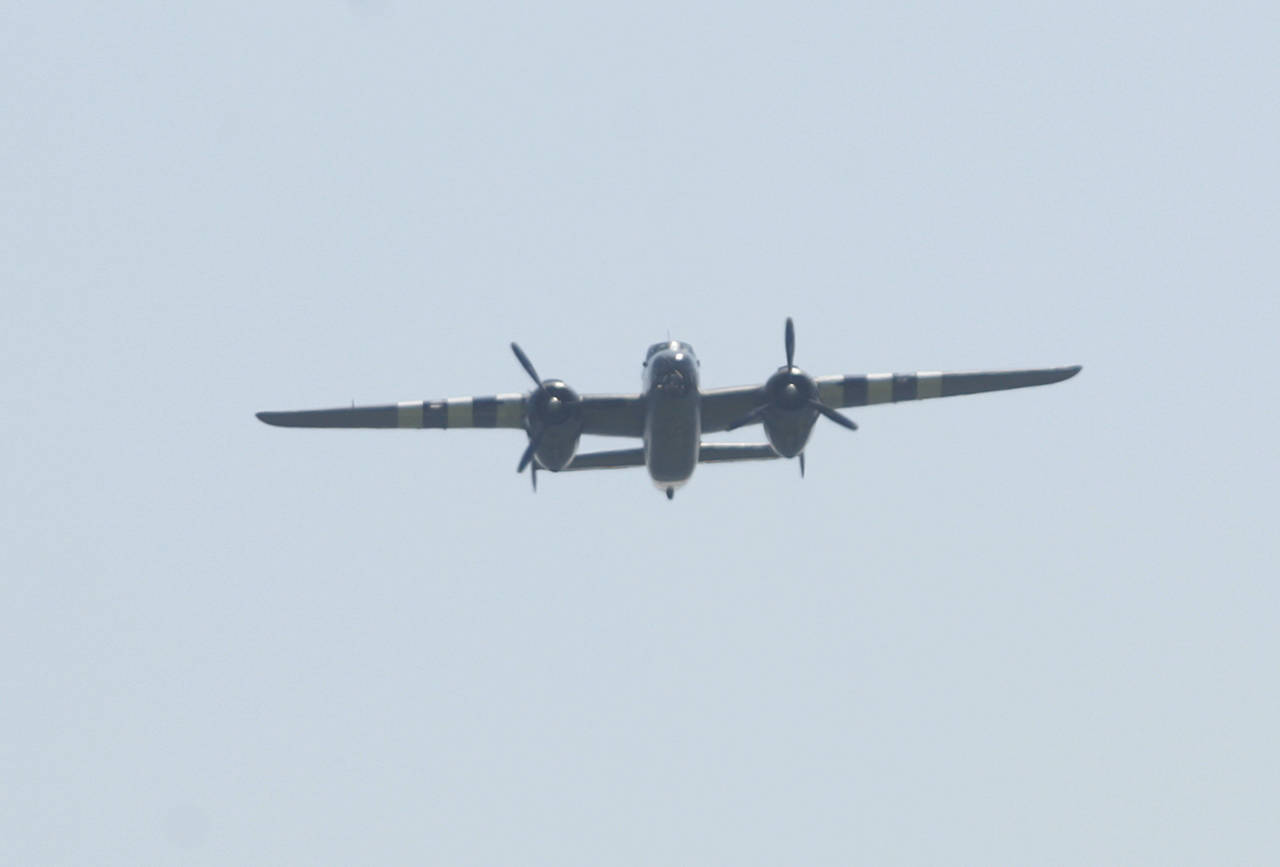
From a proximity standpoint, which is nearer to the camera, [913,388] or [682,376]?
[682,376]

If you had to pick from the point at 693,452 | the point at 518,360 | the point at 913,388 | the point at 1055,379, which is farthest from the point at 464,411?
the point at 1055,379

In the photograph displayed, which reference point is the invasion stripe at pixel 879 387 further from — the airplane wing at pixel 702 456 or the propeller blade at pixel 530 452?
the propeller blade at pixel 530 452

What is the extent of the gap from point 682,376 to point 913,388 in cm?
968

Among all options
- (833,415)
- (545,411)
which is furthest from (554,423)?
(833,415)

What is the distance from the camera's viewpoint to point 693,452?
51219mm

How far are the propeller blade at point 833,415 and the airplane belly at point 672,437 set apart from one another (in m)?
3.85

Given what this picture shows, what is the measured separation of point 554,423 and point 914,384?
36.9 ft

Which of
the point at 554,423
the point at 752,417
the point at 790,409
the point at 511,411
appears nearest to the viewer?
the point at 554,423

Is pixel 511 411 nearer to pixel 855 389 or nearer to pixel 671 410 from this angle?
pixel 671 410

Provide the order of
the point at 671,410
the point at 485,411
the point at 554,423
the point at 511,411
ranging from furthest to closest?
1. the point at 485,411
2. the point at 511,411
3. the point at 554,423
4. the point at 671,410

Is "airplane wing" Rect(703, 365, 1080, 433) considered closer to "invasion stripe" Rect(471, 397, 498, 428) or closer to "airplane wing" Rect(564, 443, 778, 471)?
"airplane wing" Rect(564, 443, 778, 471)

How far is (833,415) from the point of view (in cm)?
5366

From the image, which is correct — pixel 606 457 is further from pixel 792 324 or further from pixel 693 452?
pixel 792 324

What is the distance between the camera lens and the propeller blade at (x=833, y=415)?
174 feet
